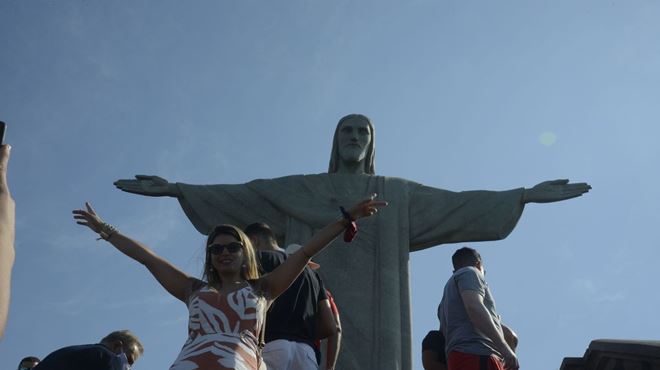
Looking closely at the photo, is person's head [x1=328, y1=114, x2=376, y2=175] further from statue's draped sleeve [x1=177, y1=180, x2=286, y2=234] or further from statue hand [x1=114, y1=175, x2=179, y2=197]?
statue hand [x1=114, y1=175, x2=179, y2=197]

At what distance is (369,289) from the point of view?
32.3 feet

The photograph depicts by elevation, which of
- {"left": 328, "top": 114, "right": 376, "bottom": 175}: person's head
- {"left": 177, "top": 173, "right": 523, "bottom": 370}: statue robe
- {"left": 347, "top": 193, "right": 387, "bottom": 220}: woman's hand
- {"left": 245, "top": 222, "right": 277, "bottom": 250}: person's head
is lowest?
{"left": 347, "top": 193, "right": 387, "bottom": 220}: woman's hand

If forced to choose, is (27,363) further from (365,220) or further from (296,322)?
(365,220)

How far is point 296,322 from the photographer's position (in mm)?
5145

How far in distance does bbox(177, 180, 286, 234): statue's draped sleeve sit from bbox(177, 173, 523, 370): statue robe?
0.04ft

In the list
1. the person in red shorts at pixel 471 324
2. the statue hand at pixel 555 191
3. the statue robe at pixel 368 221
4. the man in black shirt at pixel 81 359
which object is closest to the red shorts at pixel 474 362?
the person in red shorts at pixel 471 324

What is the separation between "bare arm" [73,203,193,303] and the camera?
461 centimetres

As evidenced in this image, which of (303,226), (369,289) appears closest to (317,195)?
(303,226)

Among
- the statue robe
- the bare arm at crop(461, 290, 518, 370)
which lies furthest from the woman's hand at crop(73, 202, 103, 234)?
the statue robe

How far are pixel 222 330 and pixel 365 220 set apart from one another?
616 centimetres

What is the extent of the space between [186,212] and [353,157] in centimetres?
217

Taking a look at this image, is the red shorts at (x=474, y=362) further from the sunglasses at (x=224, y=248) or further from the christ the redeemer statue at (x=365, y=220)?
the christ the redeemer statue at (x=365, y=220)

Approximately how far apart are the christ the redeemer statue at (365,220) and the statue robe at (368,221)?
0.04 ft

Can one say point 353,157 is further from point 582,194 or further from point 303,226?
point 582,194
